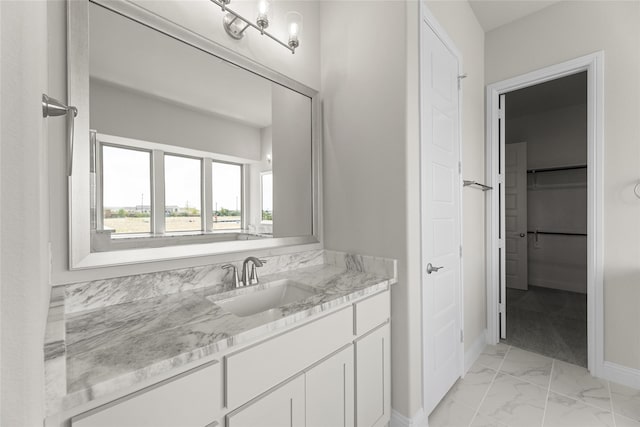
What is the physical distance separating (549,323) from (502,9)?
10.7ft

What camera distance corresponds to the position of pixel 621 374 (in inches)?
81.2

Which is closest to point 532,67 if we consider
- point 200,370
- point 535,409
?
point 535,409

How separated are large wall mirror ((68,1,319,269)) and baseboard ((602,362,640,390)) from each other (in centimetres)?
250

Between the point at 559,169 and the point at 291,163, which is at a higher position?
the point at 559,169

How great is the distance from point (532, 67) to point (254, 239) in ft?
9.35

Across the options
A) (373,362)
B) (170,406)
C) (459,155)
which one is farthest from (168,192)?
(459,155)

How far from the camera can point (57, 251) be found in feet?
3.24

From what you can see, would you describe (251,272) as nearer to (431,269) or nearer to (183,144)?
(183,144)

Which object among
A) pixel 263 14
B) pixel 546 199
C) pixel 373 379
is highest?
pixel 263 14

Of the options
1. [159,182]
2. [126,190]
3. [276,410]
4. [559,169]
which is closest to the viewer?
[276,410]

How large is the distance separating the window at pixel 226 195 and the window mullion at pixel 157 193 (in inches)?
9.9

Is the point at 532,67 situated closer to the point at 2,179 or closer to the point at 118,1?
the point at 118,1

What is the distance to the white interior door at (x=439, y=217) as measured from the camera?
1.68 m

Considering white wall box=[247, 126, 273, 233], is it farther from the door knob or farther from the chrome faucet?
the door knob
